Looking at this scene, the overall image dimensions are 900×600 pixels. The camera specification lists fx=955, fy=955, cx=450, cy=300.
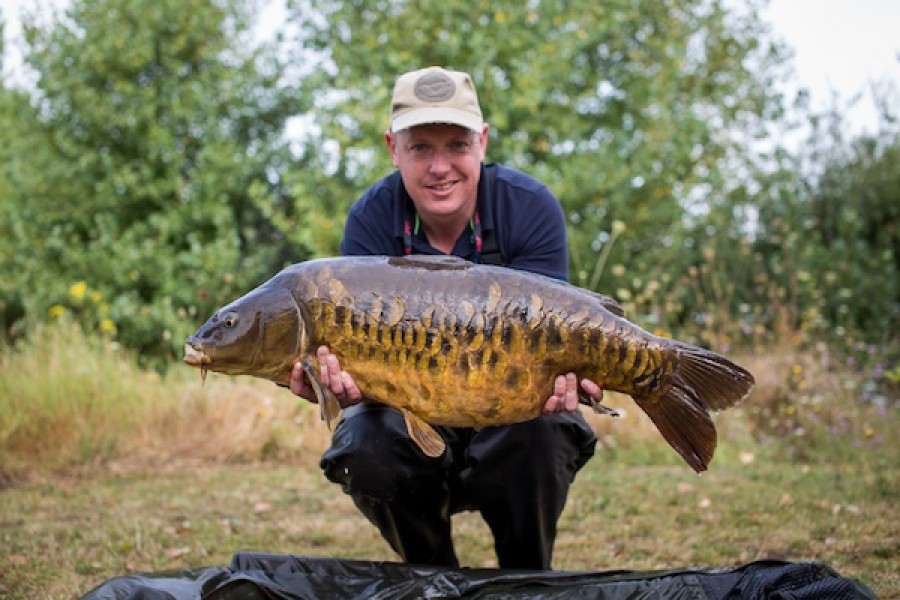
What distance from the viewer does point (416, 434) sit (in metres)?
1.99

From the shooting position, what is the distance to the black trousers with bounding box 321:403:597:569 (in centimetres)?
230

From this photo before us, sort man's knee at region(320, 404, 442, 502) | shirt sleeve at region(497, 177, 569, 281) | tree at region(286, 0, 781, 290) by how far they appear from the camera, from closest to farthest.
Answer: man's knee at region(320, 404, 442, 502), shirt sleeve at region(497, 177, 569, 281), tree at region(286, 0, 781, 290)

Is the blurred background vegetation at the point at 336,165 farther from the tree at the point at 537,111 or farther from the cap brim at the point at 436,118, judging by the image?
the cap brim at the point at 436,118

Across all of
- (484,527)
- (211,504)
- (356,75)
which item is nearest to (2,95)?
(356,75)

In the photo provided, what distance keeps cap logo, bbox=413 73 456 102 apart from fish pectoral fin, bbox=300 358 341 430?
2.58ft

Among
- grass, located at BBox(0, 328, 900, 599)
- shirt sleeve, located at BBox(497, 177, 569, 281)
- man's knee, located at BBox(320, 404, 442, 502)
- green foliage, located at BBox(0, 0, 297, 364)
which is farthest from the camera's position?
green foliage, located at BBox(0, 0, 297, 364)

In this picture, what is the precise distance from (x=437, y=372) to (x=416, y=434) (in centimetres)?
15

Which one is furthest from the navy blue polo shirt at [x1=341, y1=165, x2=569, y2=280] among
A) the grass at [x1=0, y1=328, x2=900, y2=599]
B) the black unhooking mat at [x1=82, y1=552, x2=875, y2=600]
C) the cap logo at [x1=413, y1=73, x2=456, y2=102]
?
the grass at [x1=0, y1=328, x2=900, y2=599]

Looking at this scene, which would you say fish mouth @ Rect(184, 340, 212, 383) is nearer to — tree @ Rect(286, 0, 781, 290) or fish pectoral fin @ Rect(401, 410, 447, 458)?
fish pectoral fin @ Rect(401, 410, 447, 458)

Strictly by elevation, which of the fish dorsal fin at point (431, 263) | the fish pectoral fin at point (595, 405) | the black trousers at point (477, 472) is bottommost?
the black trousers at point (477, 472)

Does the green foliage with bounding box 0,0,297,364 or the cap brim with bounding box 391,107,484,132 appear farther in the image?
the green foliage with bounding box 0,0,297,364

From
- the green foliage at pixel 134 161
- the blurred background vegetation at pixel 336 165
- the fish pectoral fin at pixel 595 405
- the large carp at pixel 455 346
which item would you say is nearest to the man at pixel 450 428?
the fish pectoral fin at pixel 595 405

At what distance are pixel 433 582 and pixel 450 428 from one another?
1.49ft

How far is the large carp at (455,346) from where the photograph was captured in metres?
1.93
